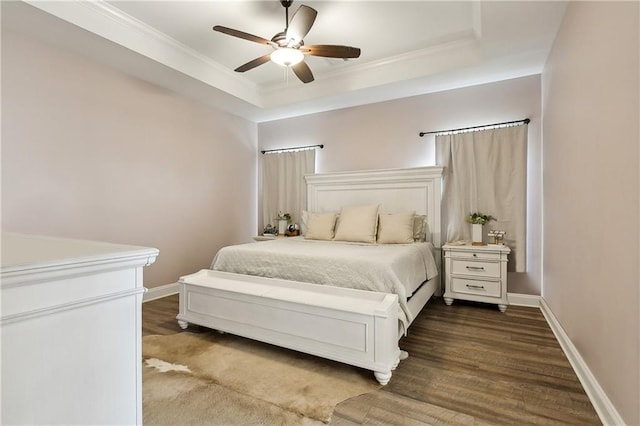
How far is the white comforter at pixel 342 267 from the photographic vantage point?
226 cm

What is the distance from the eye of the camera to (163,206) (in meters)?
3.84

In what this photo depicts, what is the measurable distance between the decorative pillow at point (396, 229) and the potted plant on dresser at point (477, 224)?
0.67 meters

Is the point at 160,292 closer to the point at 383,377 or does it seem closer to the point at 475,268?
the point at 383,377

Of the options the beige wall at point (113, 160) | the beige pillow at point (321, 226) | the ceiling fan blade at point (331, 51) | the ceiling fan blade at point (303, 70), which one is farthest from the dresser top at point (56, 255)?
the beige pillow at point (321, 226)

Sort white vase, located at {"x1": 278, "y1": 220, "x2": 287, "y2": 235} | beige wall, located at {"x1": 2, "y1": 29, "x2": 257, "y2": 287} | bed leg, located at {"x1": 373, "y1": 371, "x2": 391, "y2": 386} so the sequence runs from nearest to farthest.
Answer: bed leg, located at {"x1": 373, "y1": 371, "x2": 391, "y2": 386} < beige wall, located at {"x1": 2, "y1": 29, "x2": 257, "y2": 287} < white vase, located at {"x1": 278, "y1": 220, "x2": 287, "y2": 235}

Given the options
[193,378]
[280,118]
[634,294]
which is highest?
[280,118]

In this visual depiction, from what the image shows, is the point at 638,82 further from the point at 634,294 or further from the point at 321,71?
the point at 321,71

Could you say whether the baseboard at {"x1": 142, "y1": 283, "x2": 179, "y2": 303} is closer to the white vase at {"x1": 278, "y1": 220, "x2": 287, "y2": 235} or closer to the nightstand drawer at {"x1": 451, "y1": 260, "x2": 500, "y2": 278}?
the white vase at {"x1": 278, "y1": 220, "x2": 287, "y2": 235}

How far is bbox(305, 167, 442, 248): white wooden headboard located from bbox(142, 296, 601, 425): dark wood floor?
4.49ft

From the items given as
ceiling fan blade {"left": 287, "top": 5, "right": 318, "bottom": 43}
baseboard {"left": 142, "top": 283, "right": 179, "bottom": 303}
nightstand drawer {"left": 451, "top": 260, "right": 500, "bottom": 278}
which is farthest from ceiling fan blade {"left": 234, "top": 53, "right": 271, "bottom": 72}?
nightstand drawer {"left": 451, "top": 260, "right": 500, "bottom": 278}

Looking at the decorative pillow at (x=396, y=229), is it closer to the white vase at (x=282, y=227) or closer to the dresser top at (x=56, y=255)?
the white vase at (x=282, y=227)

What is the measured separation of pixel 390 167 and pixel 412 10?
1894 millimetres

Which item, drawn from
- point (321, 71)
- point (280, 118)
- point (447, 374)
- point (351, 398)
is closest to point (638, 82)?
point (447, 374)

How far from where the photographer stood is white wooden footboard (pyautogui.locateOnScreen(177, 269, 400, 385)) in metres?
1.98
